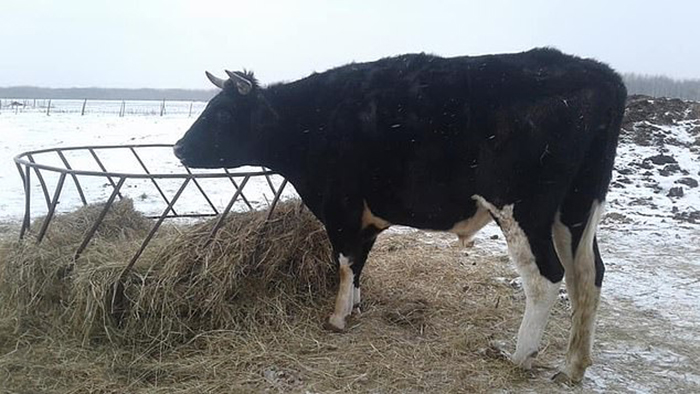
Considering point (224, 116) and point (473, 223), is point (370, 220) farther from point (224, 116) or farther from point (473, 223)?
point (224, 116)

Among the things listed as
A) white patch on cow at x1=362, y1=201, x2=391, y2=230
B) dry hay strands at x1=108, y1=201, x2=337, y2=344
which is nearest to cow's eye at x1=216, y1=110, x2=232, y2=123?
dry hay strands at x1=108, y1=201, x2=337, y2=344

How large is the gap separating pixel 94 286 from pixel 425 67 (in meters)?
3.02

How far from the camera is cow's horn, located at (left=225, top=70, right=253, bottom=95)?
492cm

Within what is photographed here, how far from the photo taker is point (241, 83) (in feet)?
16.3

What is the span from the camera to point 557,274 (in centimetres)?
403

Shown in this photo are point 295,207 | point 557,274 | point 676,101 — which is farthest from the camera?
point 676,101

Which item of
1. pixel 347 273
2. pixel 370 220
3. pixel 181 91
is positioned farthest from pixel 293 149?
pixel 181 91

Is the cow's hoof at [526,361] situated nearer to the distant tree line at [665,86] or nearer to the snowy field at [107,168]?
the snowy field at [107,168]

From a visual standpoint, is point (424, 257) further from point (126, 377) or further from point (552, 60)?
point (126, 377)

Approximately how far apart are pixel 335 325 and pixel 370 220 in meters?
0.90

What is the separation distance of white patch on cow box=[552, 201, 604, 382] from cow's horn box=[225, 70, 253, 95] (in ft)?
8.61

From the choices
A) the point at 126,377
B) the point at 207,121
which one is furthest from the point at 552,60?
the point at 126,377

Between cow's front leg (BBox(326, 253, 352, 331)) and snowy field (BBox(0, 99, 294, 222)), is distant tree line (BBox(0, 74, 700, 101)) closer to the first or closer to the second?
snowy field (BBox(0, 99, 294, 222))

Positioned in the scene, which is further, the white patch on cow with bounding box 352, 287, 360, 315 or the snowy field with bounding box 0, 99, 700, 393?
the white patch on cow with bounding box 352, 287, 360, 315
